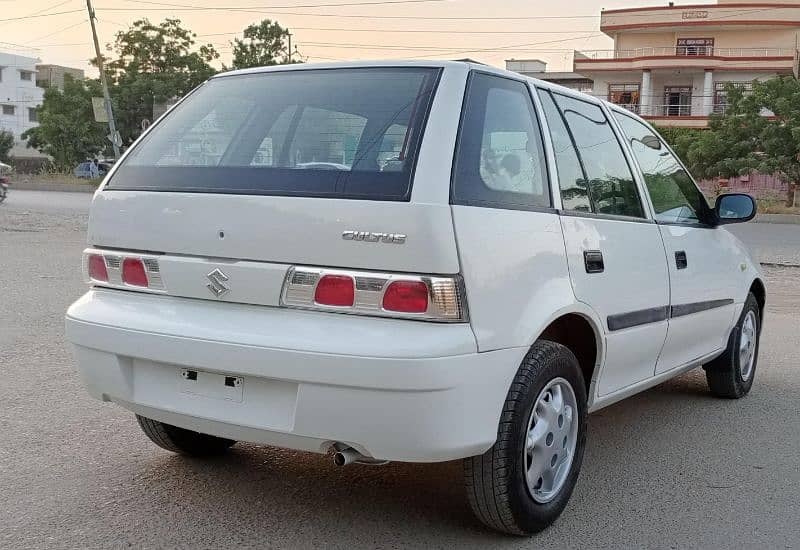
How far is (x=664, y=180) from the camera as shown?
15.9 ft

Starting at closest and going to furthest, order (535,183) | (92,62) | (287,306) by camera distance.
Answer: (287,306) < (535,183) < (92,62)

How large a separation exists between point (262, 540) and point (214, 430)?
17.7 inches

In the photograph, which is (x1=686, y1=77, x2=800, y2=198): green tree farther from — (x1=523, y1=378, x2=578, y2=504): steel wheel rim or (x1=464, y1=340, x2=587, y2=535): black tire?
(x1=464, y1=340, x2=587, y2=535): black tire

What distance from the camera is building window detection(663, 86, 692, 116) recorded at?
51594 mm

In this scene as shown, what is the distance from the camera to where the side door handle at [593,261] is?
370 cm

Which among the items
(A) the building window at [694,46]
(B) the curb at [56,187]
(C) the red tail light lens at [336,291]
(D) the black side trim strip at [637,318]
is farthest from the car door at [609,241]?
(A) the building window at [694,46]

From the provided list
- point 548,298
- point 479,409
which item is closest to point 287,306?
point 479,409

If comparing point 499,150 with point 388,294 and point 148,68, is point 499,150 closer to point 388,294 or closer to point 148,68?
point 388,294

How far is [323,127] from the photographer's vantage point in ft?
11.3

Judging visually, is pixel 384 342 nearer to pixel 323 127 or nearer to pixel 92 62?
pixel 323 127

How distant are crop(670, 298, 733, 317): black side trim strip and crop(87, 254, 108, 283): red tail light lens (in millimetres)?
2647

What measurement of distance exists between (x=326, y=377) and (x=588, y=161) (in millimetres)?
1757

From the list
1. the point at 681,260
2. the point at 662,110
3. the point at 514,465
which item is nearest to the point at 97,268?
the point at 514,465

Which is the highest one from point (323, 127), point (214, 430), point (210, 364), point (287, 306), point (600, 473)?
point (323, 127)
